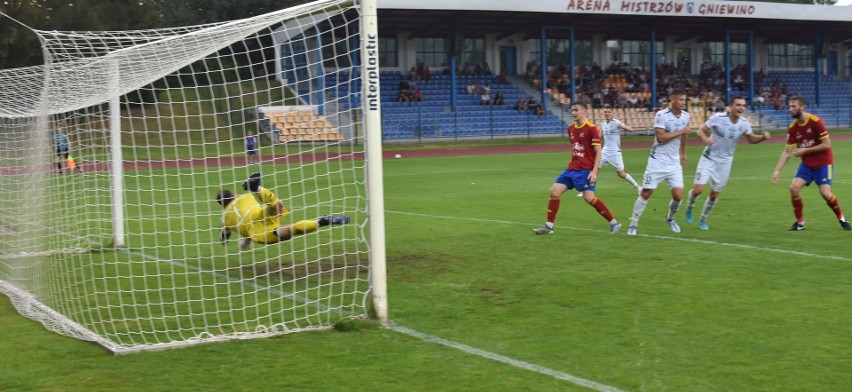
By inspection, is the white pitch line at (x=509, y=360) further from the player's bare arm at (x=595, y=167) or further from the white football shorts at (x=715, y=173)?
the white football shorts at (x=715, y=173)

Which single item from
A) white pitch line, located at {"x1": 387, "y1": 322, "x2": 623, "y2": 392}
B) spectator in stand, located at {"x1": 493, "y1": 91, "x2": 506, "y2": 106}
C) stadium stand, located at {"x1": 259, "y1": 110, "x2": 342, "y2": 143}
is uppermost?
spectator in stand, located at {"x1": 493, "y1": 91, "x2": 506, "y2": 106}

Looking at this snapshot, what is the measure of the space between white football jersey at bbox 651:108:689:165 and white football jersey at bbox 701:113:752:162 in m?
0.52

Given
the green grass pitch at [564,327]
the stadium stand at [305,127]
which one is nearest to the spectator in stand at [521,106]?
the green grass pitch at [564,327]

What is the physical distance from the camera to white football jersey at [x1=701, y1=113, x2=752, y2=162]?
1238cm

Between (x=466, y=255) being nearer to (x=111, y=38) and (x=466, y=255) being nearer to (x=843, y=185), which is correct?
(x=111, y=38)

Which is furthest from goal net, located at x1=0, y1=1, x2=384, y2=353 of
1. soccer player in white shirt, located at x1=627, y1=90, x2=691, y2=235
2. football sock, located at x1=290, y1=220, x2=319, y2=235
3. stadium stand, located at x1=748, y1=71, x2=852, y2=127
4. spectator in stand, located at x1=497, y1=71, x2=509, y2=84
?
stadium stand, located at x1=748, y1=71, x2=852, y2=127

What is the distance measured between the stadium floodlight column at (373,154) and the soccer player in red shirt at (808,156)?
7.05 m

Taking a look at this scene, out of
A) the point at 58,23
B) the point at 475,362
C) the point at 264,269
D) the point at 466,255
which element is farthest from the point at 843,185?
the point at 58,23

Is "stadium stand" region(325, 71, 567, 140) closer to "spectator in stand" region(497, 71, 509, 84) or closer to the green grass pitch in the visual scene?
"spectator in stand" region(497, 71, 509, 84)

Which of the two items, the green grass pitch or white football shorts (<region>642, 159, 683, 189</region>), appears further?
white football shorts (<region>642, 159, 683, 189</region>)

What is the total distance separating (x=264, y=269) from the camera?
10.1 metres

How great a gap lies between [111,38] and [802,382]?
21.2 feet

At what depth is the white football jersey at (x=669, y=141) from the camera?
39.3 ft

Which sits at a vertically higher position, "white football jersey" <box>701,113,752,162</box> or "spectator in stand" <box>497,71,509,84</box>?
"spectator in stand" <box>497,71,509,84</box>
